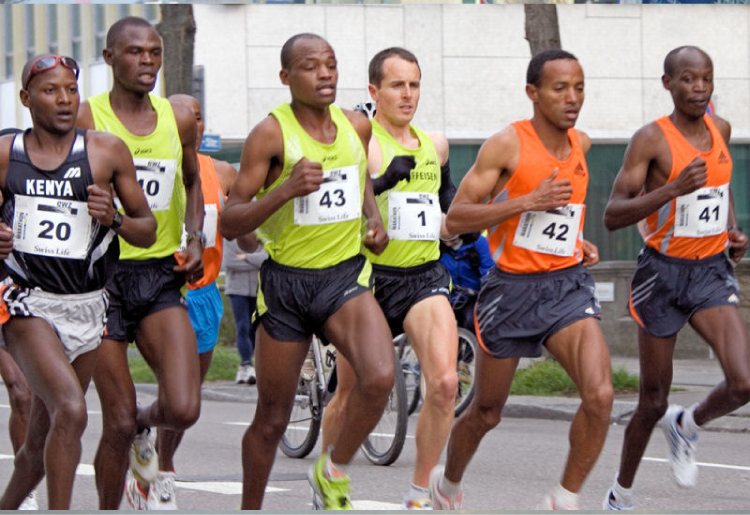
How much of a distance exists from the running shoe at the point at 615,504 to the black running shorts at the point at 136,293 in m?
2.02

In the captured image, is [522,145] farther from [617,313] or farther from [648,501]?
[617,313]

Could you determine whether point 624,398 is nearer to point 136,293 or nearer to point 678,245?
point 678,245

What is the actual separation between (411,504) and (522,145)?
5.07ft

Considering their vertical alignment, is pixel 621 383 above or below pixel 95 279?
below

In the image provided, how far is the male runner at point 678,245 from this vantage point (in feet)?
22.1

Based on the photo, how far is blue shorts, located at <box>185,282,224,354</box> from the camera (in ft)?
24.2

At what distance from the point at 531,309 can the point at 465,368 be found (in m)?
4.98

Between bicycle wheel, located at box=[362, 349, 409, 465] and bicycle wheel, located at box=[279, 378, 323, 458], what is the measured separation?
37 cm

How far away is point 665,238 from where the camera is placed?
269 inches

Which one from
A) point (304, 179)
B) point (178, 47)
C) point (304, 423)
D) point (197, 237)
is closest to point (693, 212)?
point (304, 179)

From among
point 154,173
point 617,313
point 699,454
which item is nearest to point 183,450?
point 699,454

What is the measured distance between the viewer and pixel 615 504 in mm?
6906

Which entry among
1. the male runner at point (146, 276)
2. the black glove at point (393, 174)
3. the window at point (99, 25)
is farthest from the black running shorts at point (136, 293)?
the window at point (99, 25)

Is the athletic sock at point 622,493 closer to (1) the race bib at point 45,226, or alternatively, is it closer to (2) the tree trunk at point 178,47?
(1) the race bib at point 45,226
